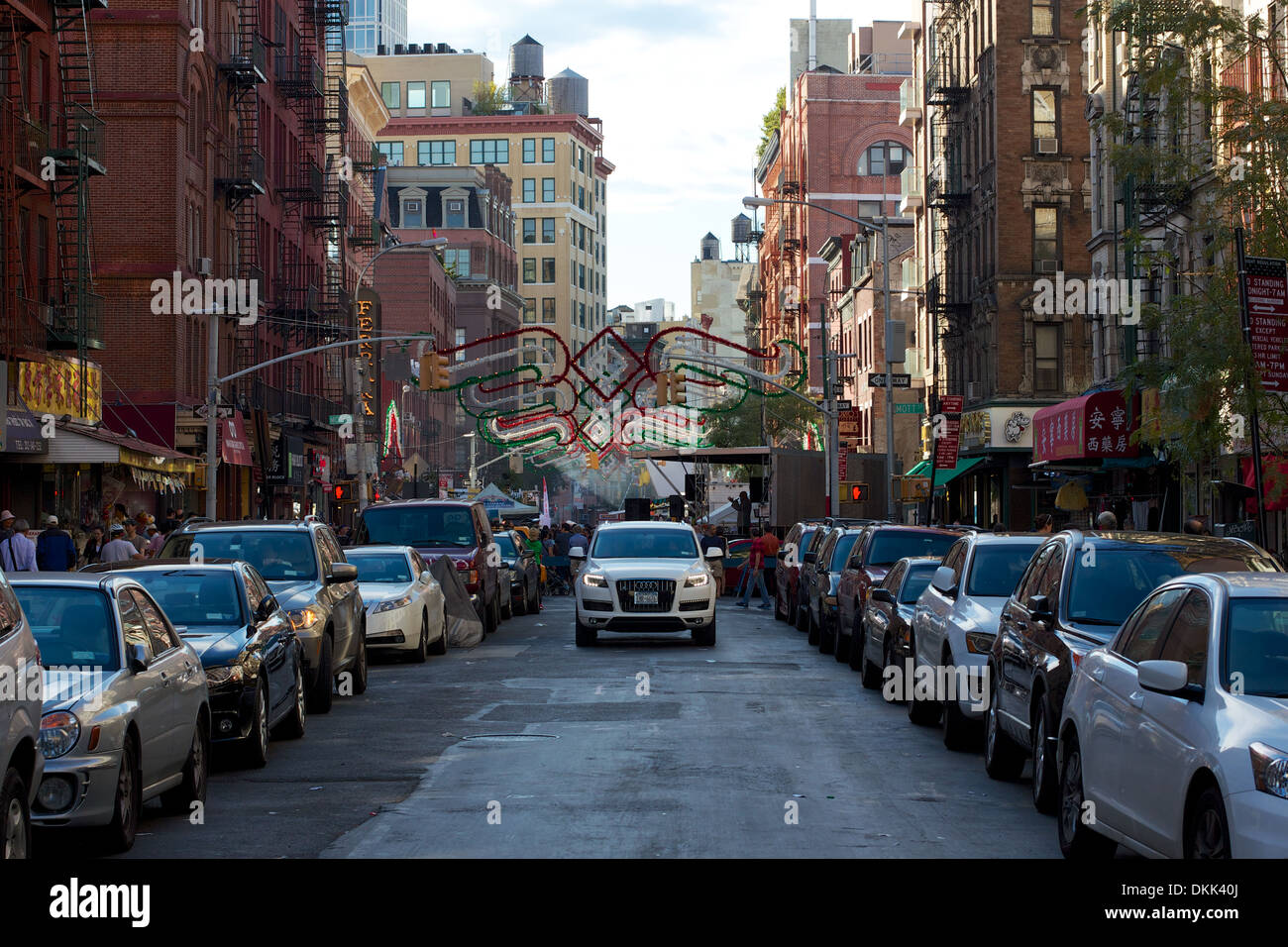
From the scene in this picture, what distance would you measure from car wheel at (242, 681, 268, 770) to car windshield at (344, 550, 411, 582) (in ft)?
33.8

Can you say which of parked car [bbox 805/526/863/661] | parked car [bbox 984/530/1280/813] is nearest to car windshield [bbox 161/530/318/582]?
parked car [bbox 805/526/863/661]

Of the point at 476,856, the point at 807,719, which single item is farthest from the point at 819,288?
the point at 476,856

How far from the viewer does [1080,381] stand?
53.7m

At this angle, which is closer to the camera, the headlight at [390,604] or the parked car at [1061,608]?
the parked car at [1061,608]

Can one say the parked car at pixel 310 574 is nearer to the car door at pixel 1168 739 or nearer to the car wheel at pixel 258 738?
the car wheel at pixel 258 738

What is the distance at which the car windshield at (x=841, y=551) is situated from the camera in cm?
2680

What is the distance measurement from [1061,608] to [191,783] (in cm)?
552

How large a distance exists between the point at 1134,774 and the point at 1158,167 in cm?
1527

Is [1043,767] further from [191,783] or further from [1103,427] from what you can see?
[1103,427]

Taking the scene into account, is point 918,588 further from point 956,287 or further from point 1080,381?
point 956,287

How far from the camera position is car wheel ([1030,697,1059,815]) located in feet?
37.0

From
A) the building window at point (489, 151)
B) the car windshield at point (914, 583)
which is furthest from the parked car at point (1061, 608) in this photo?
the building window at point (489, 151)

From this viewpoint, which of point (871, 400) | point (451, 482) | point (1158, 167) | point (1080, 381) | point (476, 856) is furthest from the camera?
point (451, 482)

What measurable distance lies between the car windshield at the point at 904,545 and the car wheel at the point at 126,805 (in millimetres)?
14688
